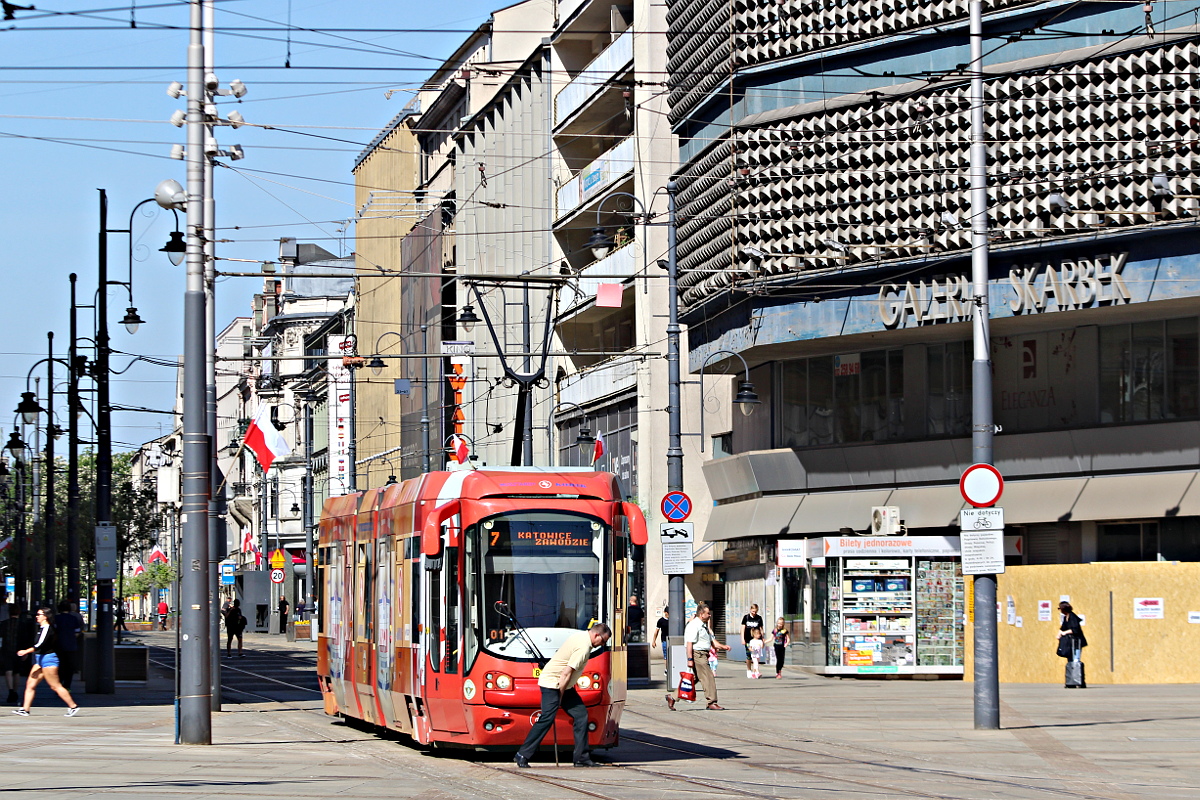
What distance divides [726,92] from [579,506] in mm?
26016

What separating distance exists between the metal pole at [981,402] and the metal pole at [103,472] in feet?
54.3

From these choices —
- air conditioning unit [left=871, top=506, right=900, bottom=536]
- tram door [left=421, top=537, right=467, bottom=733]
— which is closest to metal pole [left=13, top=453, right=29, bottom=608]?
air conditioning unit [left=871, top=506, right=900, bottom=536]

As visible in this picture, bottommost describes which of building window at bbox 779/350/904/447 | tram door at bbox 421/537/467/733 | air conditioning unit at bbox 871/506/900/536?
tram door at bbox 421/537/467/733

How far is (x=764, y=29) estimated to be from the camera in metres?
41.5

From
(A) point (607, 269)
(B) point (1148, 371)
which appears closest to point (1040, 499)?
(B) point (1148, 371)

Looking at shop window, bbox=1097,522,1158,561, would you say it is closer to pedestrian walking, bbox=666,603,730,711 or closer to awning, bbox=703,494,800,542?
awning, bbox=703,494,800,542

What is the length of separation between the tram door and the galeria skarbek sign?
72.7 feet

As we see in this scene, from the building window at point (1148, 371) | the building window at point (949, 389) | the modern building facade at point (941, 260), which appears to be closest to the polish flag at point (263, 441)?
the modern building facade at point (941, 260)

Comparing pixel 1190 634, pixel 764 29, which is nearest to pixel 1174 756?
pixel 1190 634

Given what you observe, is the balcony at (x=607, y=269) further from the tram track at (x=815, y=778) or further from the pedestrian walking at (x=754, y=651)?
the tram track at (x=815, y=778)

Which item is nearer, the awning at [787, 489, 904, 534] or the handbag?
the handbag

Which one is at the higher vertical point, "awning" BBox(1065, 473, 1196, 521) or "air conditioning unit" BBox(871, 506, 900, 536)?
"awning" BBox(1065, 473, 1196, 521)

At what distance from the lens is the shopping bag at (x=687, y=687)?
1103 inches

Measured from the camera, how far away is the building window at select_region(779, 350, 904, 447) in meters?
44.0
